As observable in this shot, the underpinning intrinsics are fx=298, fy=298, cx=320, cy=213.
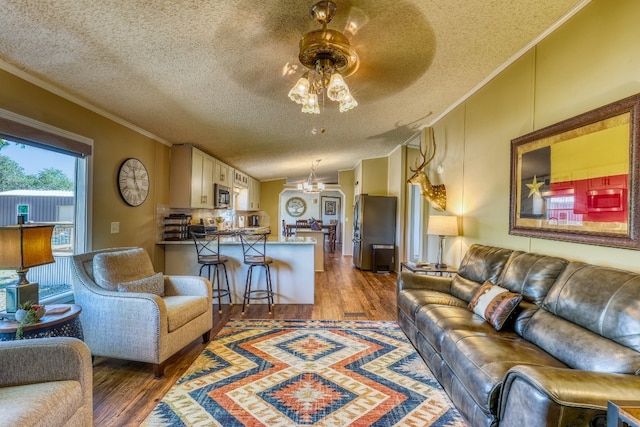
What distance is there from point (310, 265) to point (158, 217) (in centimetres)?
223

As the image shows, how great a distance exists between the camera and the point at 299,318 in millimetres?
3549

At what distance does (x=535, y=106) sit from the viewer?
2.46 metres

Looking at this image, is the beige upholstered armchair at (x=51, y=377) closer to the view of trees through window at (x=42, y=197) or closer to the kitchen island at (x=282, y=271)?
the view of trees through window at (x=42, y=197)

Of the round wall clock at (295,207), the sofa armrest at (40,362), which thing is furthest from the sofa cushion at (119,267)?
the round wall clock at (295,207)

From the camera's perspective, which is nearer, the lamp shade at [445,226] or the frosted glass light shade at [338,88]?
the frosted glass light shade at [338,88]

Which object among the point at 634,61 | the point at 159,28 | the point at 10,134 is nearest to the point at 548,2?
the point at 634,61

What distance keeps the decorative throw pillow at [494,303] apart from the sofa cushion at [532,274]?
3.1 inches

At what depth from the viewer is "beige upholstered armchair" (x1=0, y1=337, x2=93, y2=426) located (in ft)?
4.18

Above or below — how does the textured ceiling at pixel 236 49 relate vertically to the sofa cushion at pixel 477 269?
above

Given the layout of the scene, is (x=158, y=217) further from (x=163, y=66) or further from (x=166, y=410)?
(x=166, y=410)

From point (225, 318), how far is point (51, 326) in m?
1.89

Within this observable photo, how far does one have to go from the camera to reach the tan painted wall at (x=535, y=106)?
178 centimetres

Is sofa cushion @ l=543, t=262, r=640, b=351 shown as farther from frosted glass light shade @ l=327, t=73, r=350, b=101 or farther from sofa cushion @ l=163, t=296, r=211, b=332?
sofa cushion @ l=163, t=296, r=211, b=332

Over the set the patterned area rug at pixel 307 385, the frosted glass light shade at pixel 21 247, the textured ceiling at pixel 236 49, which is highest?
the textured ceiling at pixel 236 49
